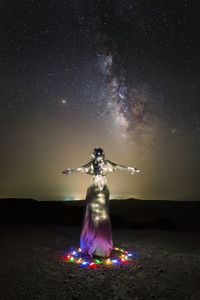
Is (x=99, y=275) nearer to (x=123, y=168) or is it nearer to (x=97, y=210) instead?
(x=97, y=210)

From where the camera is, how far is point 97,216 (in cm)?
736

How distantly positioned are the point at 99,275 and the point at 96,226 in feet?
5.64

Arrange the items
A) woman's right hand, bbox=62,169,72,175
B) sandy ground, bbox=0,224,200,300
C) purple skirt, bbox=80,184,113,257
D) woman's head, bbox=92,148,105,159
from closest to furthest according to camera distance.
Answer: sandy ground, bbox=0,224,200,300, purple skirt, bbox=80,184,113,257, woman's right hand, bbox=62,169,72,175, woman's head, bbox=92,148,105,159

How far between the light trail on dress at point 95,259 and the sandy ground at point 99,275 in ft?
0.84

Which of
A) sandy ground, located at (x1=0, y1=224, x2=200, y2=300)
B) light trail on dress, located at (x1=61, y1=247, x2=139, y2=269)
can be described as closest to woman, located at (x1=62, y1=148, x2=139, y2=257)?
light trail on dress, located at (x1=61, y1=247, x2=139, y2=269)

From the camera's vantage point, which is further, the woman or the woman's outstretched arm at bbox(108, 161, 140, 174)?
the woman's outstretched arm at bbox(108, 161, 140, 174)

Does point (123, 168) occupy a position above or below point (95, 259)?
above

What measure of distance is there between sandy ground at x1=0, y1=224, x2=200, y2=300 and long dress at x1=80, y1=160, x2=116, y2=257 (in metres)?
0.86

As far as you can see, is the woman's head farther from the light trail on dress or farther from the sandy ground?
the sandy ground

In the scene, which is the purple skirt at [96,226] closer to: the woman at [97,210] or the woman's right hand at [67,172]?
the woman at [97,210]

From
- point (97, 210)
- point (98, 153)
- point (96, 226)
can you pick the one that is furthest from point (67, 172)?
point (96, 226)

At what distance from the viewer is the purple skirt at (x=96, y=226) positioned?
281 inches


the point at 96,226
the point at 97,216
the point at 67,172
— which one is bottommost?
the point at 96,226

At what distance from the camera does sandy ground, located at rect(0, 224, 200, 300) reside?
477 cm
